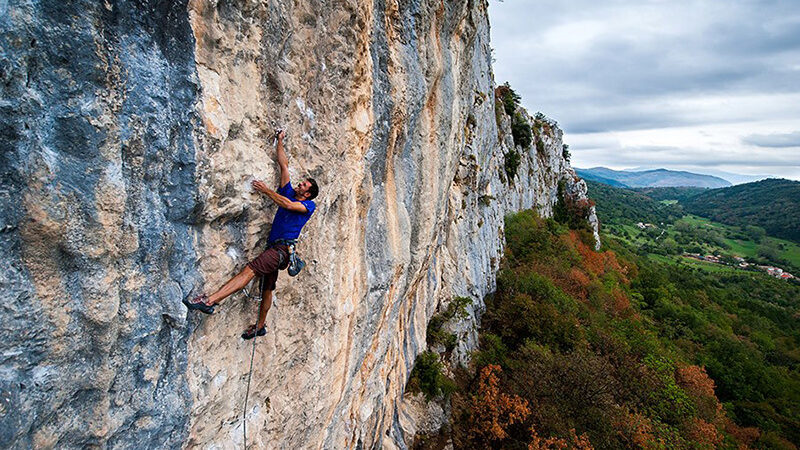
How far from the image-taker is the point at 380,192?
639cm

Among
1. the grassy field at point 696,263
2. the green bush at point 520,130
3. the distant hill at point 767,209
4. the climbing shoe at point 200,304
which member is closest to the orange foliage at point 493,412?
the climbing shoe at point 200,304

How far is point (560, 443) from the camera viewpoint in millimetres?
12531

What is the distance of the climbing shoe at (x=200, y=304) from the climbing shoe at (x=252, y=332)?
30.3 inches

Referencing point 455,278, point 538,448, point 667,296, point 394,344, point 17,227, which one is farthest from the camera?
point 667,296

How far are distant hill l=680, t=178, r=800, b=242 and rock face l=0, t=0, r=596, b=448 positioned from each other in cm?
17855

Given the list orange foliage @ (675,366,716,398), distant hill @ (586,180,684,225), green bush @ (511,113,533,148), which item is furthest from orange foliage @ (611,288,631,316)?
distant hill @ (586,180,684,225)

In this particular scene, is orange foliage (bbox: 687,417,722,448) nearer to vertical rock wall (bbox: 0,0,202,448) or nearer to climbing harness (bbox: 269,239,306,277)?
climbing harness (bbox: 269,239,306,277)

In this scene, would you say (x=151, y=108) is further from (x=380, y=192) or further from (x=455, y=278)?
(x=455, y=278)

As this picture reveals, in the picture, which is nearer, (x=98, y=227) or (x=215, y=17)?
(x=98, y=227)

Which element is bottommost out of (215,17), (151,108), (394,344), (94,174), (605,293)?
(605,293)

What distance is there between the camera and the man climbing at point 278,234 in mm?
3850

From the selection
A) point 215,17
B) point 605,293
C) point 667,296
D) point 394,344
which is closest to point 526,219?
point 605,293

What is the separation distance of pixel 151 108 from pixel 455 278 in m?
13.9

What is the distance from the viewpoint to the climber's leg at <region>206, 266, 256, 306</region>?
3.54 metres
